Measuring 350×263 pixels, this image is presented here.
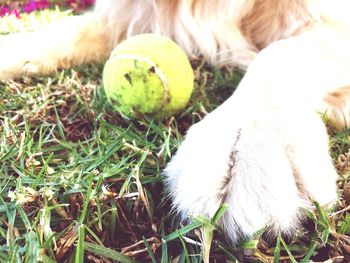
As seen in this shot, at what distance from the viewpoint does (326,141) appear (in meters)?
0.89

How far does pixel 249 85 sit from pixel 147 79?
0.22 m

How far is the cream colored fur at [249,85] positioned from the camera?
2.26ft

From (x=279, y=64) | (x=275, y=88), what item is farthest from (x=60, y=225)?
(x=279, y=64)

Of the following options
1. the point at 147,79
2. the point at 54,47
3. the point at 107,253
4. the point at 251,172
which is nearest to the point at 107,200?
the point at 107,253

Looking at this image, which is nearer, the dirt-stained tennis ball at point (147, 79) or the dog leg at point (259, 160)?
the dog leg at point (259, 160)

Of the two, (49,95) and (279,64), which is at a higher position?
(279,64)

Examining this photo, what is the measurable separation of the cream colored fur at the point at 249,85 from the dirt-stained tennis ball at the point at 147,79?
0.15 m

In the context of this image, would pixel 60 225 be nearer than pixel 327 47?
Yes

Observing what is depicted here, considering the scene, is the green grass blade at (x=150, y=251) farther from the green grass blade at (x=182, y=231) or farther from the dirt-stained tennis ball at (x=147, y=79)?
the dirt-stained tennis ball at (x=147, y=79)

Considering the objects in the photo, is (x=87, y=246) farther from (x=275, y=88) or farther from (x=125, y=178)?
(x=275, y=88)

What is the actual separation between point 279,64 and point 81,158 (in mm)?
478

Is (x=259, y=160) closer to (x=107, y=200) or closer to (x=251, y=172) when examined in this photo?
(x=251, y=172)

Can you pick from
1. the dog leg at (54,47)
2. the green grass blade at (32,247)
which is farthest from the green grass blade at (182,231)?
the dog leg at (54,47)

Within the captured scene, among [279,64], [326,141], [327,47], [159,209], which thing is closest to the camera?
[159,209]
